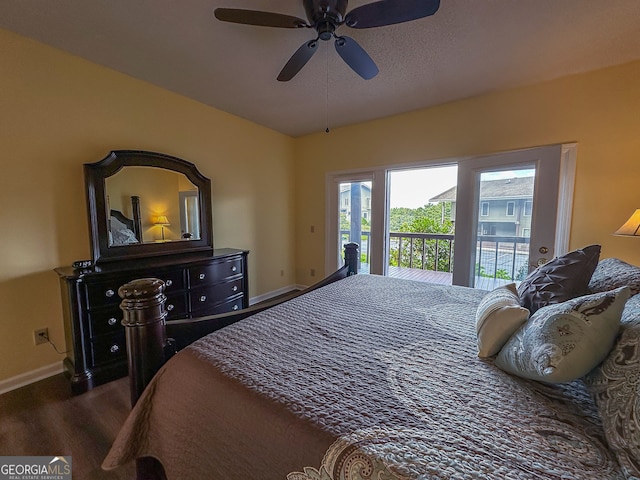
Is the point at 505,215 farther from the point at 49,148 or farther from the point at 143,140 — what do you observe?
the point at 49,148

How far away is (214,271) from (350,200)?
214 centimetres

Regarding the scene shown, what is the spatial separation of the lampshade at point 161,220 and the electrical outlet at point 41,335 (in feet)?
3.83

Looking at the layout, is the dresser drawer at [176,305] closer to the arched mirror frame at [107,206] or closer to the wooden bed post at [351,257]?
the arched mirror frame at [107,206]

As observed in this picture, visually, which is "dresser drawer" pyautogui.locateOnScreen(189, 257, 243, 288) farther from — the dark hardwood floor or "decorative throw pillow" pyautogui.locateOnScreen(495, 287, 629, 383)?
"decorative throw pillow" pyautogui.locateOnScreen(495, 287, 629, 383)

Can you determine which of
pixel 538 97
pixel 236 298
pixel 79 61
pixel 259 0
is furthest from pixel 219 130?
pixel 538 97

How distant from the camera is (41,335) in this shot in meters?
2.13

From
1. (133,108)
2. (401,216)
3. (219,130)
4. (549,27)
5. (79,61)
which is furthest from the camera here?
(401,216)

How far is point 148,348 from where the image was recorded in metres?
1.06

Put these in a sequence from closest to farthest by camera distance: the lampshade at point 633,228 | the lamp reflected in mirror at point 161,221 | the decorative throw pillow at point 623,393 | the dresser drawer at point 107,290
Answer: the decorative throw pillow at point 623,393 → the lampshade at point 633,228 → the dresser drawer at point 107,290 → the lamp reflected in mirror at point 161,221

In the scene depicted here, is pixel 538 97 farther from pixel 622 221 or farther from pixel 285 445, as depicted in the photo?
pixel 285 445

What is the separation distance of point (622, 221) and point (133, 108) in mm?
4464

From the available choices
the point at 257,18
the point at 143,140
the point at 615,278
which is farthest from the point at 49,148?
the point at 615,278

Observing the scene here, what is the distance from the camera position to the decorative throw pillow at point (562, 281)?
1044mm

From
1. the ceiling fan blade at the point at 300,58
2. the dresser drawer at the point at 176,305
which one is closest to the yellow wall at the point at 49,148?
the dresser drawer at the point at 176,305
